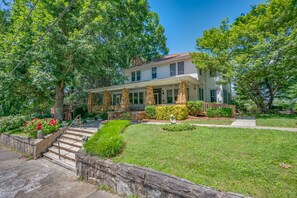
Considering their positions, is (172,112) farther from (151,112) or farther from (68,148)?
(68,148)

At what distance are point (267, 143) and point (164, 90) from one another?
40.2 feet

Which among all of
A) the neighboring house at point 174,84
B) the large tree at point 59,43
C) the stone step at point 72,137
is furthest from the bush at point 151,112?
the stone step at point 72,137

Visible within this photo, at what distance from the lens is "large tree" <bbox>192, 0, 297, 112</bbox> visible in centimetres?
1114

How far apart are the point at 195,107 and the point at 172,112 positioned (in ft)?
7.71

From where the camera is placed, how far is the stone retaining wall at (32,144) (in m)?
8.22

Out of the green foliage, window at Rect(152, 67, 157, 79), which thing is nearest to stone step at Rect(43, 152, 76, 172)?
the green foliage

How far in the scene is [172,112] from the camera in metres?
12.1

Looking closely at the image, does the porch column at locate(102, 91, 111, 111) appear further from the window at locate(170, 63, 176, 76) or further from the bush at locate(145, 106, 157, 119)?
the window at locate(170, 63, 176, 76)

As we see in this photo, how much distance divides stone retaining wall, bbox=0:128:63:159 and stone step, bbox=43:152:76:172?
0.44m

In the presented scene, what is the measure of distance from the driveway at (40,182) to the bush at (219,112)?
10240 mm

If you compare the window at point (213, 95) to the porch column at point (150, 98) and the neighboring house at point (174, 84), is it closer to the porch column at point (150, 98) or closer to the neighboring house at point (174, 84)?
the neighboring house at point (174, 84)

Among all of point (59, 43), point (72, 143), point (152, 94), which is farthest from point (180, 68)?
point (72, 143)

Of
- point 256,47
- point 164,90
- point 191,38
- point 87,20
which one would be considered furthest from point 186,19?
point 87,20

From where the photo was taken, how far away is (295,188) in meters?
2.87
